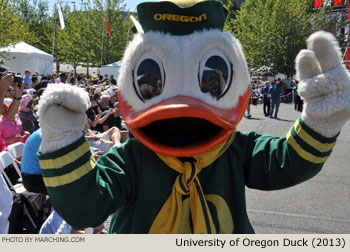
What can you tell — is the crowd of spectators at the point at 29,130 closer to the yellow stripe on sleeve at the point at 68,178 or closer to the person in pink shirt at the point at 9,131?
the person in pink shirt at the point at 9,131

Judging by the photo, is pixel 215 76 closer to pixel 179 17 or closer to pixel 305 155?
pixel 179 17

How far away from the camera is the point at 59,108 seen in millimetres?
1480

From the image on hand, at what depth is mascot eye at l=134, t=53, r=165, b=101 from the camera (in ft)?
5.45

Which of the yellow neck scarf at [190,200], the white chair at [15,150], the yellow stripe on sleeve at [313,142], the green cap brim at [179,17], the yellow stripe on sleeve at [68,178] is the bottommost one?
the white chair at [15,150]

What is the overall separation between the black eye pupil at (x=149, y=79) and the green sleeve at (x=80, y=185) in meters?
0.34

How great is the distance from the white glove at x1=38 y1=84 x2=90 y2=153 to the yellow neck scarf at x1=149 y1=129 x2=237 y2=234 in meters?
0.43

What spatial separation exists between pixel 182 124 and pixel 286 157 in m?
0.49

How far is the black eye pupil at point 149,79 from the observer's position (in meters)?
1.66

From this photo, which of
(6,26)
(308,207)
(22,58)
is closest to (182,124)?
(308,207)

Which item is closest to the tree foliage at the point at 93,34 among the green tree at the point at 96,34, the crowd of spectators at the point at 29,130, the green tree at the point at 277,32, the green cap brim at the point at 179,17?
the green tree at the point at 96,34

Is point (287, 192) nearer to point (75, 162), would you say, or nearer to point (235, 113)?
point (235, 113)

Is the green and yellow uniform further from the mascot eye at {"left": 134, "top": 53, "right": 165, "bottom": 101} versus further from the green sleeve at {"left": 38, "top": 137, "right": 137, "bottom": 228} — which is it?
the mascot eye at {"left": 134, "top": 53, "right": 165, "bottom": 101}

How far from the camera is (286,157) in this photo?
1.71 meters

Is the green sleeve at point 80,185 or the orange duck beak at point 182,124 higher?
the orange duck beak at point 182,124
